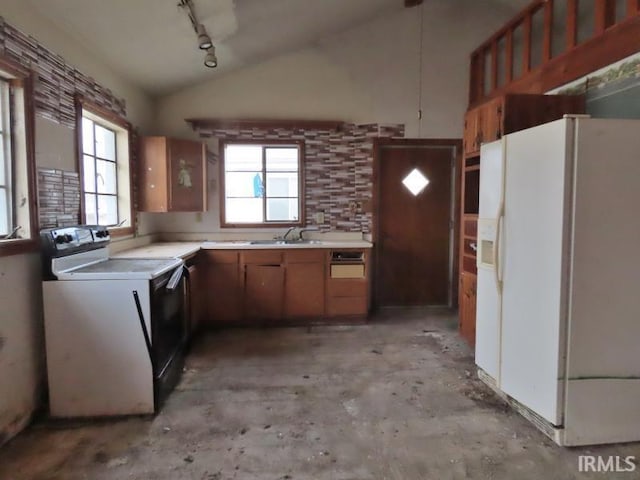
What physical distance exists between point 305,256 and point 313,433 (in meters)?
2.06

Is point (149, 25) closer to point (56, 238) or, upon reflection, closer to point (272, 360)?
point (56, 238)

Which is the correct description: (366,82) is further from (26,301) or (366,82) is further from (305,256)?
(26,301)

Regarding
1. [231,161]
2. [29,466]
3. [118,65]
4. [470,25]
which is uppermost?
[470,25]

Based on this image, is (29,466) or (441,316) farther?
(441,316)

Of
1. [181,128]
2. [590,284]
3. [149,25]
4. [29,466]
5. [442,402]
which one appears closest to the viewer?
[29,466]

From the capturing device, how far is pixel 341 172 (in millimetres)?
4578

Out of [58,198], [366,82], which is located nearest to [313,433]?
[58,198]

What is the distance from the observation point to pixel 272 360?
3244 millimetres

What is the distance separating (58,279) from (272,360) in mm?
1653

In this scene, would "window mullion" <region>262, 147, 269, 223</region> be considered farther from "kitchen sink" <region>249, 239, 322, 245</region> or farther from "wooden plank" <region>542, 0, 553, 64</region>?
"wooden plank" <region>542, 0, 553, 64</region>

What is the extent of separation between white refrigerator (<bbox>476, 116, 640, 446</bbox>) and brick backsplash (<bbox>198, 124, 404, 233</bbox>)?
7.98 ft

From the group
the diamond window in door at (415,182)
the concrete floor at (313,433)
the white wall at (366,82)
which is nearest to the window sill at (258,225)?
the white wall at (366,82)

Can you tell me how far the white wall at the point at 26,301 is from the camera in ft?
6.89

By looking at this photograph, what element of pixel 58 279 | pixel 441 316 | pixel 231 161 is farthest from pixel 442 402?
pixel 231 161
